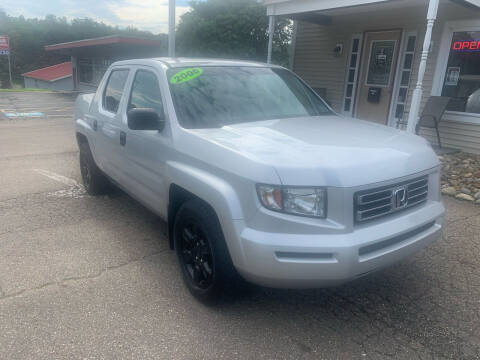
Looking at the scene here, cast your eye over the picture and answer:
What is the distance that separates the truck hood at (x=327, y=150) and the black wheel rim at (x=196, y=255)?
2.27 feet

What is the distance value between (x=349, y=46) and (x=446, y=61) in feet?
8.34

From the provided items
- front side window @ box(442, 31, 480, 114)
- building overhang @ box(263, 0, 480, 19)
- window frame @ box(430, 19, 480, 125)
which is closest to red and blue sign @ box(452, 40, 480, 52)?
front side window @ box(442, 31, 480, 114)

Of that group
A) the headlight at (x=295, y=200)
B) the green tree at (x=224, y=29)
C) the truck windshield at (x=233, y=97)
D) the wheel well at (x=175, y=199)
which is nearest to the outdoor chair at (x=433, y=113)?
the truck windshield at (x=233, y=97)

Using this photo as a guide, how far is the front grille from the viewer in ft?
8.21

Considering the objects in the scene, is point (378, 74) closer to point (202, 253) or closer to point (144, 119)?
point (144, 119)

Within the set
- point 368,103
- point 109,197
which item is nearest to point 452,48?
point 368,103

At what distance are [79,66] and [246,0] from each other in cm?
1935

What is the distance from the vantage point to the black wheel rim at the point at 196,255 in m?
2.92

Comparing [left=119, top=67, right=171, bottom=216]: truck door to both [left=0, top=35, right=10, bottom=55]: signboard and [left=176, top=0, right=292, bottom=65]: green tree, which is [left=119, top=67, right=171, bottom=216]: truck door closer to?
[left=176, top=0, right=292, bottom=65]: green tree

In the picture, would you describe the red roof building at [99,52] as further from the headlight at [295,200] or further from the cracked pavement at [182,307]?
the headlight at [295,200]

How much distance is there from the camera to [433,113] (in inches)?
323

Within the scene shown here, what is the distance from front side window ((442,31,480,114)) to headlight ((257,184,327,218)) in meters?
7.32

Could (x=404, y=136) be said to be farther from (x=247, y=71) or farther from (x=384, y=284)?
(x=247, y=71)

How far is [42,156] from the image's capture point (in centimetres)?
800
